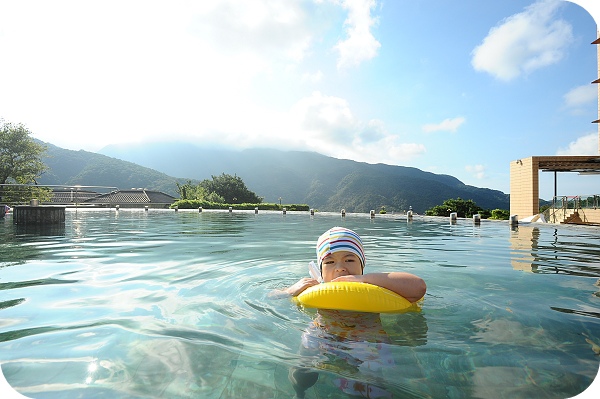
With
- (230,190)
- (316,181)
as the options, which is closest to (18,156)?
(230,190)

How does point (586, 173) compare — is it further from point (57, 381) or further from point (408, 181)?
point (408, 181)

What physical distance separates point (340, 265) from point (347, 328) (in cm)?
94

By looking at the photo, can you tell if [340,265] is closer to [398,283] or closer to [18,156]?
[398,283]

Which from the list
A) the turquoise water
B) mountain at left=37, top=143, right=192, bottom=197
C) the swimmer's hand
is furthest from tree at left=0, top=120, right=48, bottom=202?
mountain at left=37, top=143, right=192, bottom=197

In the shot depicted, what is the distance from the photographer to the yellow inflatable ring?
2.83m

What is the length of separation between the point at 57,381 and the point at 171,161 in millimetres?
199339

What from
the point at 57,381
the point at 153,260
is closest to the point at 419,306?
the point at 57,381

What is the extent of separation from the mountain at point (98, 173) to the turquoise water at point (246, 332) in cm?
10003

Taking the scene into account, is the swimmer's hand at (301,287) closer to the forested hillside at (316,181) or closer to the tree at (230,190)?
the tree at (230,190)

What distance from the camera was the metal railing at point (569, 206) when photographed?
17.9 meters

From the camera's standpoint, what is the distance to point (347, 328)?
263cm

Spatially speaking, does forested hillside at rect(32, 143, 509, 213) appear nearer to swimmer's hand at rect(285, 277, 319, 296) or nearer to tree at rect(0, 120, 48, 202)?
tree at rect(0, 120, 48, 202)

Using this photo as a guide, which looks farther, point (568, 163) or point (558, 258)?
point (568, 163)

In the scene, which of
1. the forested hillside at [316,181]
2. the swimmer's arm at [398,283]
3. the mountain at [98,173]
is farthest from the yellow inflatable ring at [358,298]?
the mountain at [98,173]
